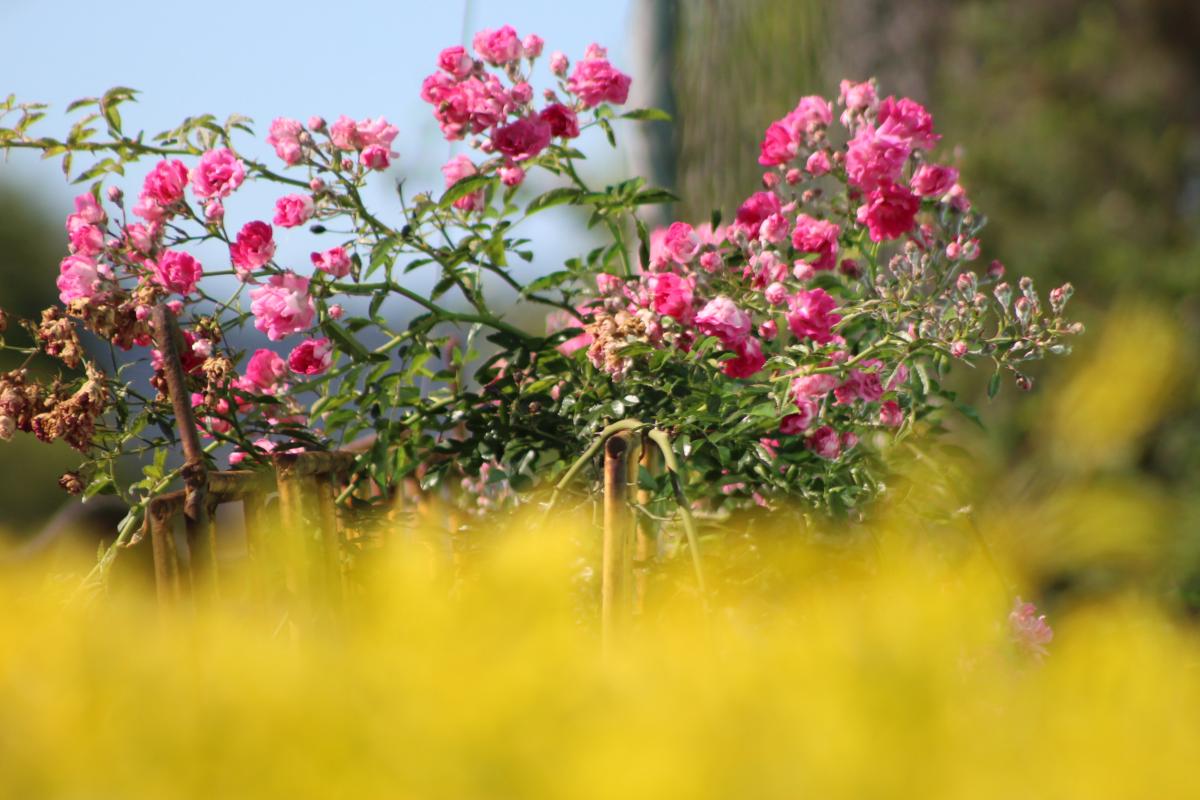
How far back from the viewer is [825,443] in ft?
4.92

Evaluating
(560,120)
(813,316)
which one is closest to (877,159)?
(813,316)

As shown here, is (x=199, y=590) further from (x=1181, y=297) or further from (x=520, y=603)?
(x=1181, y=297)

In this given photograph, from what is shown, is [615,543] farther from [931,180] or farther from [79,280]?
[931,180]

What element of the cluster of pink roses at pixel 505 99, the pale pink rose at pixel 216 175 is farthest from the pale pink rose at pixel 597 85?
the pale pink rose at pixel 216 175

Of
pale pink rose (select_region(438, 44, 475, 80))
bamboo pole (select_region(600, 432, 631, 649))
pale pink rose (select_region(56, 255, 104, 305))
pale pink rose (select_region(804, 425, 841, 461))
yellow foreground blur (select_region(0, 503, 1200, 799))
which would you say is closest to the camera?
yellow foreground blur (select_region(0, 503, 1200, 799))

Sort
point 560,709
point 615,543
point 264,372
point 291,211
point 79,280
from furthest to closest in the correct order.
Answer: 1. point 264,372
2. point 291,211
3. point 79,280
4. point 615,543
5. point 560,709

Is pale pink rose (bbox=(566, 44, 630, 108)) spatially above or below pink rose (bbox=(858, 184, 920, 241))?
above

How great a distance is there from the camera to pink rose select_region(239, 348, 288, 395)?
159cm

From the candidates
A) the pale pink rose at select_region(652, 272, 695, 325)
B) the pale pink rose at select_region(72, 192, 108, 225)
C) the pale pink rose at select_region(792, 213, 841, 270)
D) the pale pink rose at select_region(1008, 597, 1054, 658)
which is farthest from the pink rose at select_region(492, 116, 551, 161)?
the pale pink rose at select_region(1008, 597, 1054, 658)

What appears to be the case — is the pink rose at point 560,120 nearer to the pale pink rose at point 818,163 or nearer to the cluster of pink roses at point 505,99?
the cluster of pink roses at point 505,99

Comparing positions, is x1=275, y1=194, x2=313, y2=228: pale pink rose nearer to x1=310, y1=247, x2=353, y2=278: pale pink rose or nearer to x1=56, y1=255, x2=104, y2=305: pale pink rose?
x1=310, y1=247, x2=353, y2=278: pale pink rose

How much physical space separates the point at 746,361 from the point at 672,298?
116mm

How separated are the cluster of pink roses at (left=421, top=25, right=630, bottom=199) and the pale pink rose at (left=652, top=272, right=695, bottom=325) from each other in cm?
23

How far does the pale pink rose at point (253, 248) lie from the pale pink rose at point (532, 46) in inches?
17.0
